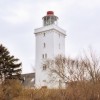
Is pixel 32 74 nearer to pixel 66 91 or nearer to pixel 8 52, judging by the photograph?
pixel 8 52

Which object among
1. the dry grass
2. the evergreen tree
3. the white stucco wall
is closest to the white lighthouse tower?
the white stucco wall

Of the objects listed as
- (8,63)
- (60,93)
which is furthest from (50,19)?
(60,93)

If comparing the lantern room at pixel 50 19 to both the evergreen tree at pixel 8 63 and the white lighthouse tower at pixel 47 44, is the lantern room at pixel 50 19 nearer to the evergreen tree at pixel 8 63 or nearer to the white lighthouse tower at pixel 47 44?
the white lighthouse tower at pixel 47 44

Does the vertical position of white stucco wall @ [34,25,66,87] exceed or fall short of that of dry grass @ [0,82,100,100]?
it exceeds it

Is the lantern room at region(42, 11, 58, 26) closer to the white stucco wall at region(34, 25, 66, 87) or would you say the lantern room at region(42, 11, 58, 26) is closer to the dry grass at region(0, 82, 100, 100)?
the white stucco wall at region(34, 25, 66, 87)

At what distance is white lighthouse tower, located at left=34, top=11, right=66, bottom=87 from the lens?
153ft

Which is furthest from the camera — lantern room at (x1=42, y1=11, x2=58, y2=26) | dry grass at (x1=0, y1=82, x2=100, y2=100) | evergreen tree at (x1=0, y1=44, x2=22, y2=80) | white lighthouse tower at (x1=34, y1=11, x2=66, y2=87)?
lantern room at (x1=42, y1=11, x2=58, y2=26)

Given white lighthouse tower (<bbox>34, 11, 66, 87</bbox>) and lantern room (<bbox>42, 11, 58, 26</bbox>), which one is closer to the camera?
Answer: white lighthouse tower (<bbox>34, 11, 66, 87</bbox>)

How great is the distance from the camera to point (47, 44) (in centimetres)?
4750

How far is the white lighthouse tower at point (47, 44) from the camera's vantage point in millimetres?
46594

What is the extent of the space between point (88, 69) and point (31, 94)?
1275 centimetres

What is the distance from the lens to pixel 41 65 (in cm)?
4738

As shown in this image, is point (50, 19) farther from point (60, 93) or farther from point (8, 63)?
point (60, 93)

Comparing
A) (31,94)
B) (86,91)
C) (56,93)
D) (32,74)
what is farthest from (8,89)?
(32,74)
